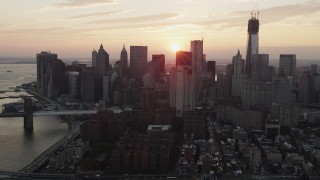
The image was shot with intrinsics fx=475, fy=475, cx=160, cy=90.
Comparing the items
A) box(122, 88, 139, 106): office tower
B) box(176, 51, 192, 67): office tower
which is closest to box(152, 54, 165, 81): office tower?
box(176, 51, 192, 67): office tower

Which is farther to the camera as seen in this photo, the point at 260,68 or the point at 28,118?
the point at 260,68

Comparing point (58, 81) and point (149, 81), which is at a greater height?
point (149, 81)

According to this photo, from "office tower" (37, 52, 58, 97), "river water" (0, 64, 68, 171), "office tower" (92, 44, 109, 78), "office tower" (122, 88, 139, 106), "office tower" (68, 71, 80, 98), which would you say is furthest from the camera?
"office tower" (92, 44, 109, 78)

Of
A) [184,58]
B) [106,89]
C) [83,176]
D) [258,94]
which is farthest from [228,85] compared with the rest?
[83,176]

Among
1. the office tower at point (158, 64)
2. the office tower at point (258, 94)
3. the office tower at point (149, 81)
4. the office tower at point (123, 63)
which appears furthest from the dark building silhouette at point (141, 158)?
the office tower at point (123, 63)

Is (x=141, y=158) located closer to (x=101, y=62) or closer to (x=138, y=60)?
(x=101, y=62)

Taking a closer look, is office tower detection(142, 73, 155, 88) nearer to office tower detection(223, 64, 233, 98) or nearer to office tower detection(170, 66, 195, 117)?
office tower detection(223, 64, 233, 98)

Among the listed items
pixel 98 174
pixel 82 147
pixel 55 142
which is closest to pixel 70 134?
pixel 55 142
